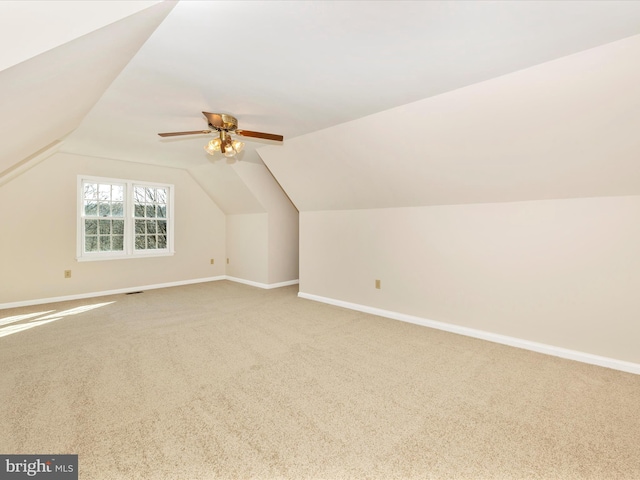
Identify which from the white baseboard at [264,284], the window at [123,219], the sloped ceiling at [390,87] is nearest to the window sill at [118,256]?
the window at [123,219]

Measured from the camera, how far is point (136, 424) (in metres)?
1.81

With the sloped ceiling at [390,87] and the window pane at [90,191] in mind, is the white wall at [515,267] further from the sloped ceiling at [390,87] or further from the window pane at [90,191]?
the window pane at [90,191]

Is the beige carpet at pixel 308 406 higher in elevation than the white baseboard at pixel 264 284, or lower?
lower

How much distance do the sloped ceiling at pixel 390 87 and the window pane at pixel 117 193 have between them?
1.66m

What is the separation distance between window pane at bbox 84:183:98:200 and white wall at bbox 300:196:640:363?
4174 mm

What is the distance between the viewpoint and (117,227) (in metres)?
5.36

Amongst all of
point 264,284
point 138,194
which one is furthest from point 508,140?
point 138,194

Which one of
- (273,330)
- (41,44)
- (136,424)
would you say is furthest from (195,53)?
(273,330)

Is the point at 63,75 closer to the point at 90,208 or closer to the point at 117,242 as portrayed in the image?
the point at 90,208

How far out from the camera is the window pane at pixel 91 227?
5029 mm

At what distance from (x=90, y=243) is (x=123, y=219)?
62cm

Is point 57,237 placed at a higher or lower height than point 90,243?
higher

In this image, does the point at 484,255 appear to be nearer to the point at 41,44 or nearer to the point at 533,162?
the point at 533,162

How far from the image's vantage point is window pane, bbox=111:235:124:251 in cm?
531
